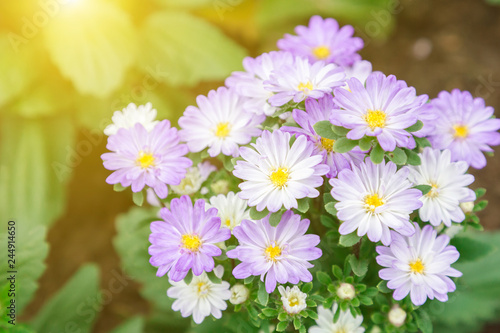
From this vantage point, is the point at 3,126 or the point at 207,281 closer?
the point at 207,281

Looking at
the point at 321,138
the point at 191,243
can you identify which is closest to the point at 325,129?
the point at 321,138

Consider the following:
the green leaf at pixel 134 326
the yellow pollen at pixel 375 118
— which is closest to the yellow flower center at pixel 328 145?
the yellow pollen at pixel 375 118

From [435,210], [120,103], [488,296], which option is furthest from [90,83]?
[488,296]

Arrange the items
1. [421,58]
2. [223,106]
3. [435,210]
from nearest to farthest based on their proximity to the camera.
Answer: [435,210]
[223,106]
[421,58]

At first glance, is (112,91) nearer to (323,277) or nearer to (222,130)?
(222,130)

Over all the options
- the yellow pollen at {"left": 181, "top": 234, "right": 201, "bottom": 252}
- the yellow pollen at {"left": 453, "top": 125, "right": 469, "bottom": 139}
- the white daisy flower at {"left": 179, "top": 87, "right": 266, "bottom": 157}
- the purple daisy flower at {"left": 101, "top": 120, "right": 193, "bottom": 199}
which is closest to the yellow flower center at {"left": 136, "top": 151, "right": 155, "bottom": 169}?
the purple daisy flower at {"left": 101, "top": 120, "right": 193, "bottom": 199}

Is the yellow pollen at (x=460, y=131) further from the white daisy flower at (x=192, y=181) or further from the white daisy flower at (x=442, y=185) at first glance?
the white daisy flower at (x=192, y=181)

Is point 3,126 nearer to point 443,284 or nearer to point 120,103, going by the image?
→ point 120,103
